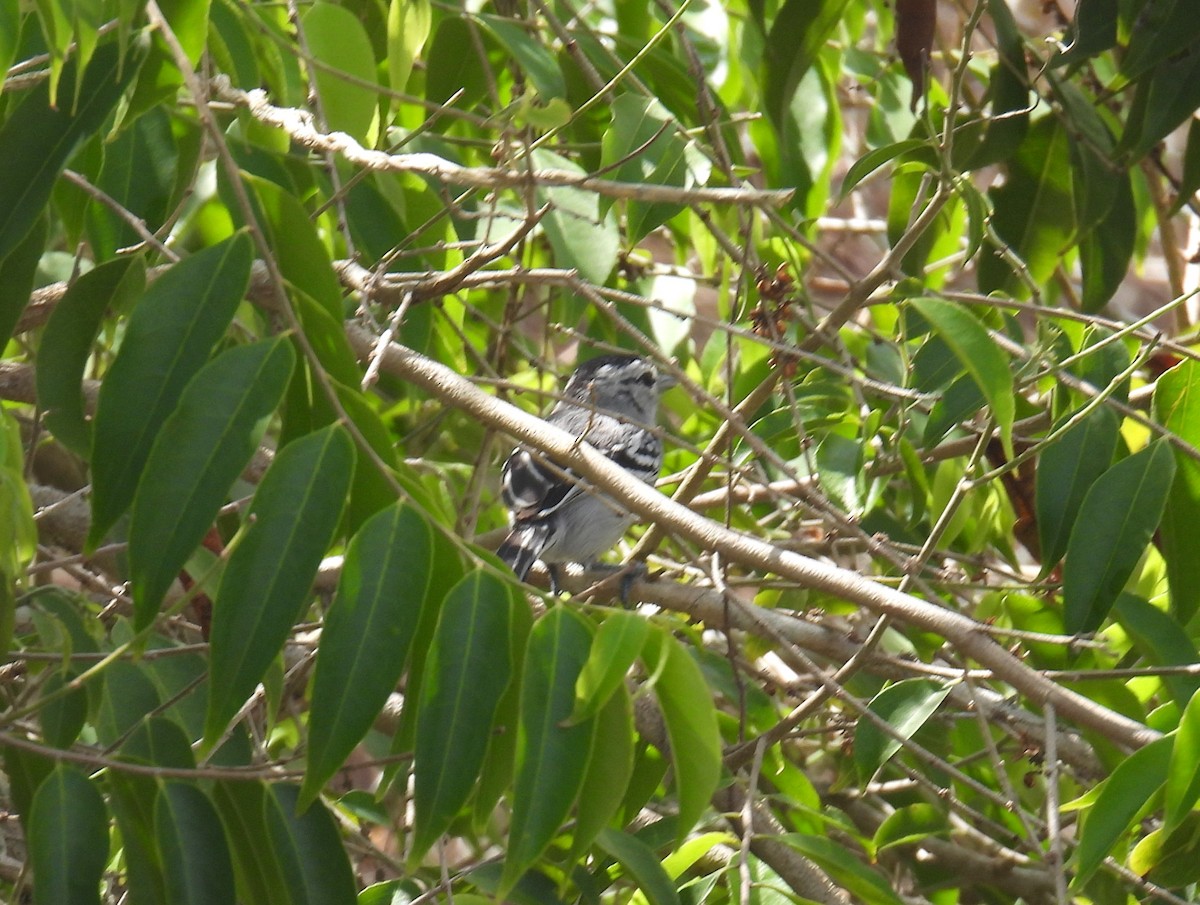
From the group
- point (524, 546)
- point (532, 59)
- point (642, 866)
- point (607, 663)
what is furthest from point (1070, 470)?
point (524, 546)

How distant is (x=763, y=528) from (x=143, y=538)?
263 cm

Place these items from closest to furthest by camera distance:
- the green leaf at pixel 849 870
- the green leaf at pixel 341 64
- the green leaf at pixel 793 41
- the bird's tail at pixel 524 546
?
the green leaf at pixel 849 870 < the green leaf at pixel 341 64 < the green leaf at pixel 793 41 < the bird's tail at pixel 524 546

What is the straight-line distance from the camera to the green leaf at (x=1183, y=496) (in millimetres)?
2547

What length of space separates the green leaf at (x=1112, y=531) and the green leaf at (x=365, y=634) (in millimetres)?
1293

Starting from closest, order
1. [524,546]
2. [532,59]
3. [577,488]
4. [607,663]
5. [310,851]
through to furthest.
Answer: [607,663], [310,851], [532,59], [577,488], [524,546]

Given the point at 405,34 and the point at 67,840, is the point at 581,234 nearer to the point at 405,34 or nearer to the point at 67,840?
the point at 405,34

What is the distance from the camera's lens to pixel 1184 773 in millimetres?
2047

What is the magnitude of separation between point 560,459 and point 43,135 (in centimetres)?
102

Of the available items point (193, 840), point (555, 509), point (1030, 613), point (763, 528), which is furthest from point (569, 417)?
point (193, 840)

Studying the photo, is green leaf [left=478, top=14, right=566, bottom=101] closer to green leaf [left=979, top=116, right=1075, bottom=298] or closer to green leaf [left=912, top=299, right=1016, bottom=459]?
green leaf [left=912, top=299, right=1016, bottom=459]

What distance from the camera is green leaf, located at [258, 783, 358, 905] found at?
2.09 metres

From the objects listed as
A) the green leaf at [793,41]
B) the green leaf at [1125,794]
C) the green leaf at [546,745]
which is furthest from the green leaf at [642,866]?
the green leaf at [793,41]

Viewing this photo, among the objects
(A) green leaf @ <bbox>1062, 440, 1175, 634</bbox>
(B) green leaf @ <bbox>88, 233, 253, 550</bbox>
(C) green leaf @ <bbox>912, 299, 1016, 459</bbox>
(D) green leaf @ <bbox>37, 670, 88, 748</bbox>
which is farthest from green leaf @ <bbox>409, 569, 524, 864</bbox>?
(A) green leaf @ <bbox>1062, 440, 1175, 634</bbox>

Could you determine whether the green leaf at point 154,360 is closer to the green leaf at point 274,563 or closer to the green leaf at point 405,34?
the green leaf at point 274,563
